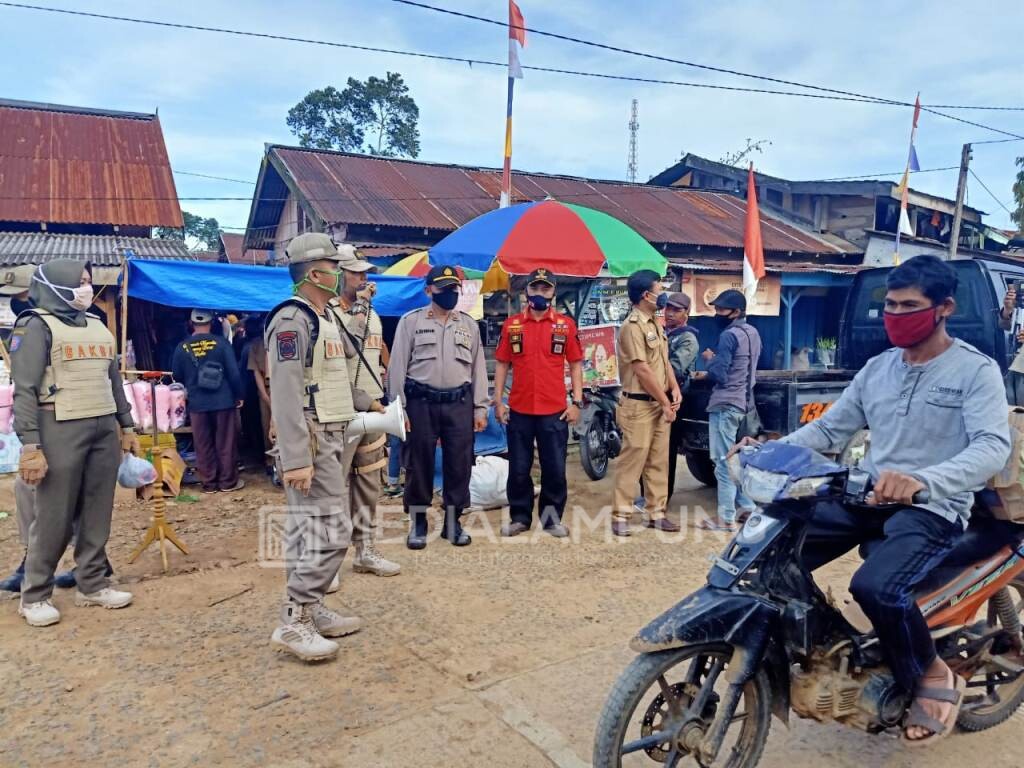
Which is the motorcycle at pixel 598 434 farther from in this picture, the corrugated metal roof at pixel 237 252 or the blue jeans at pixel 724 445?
the corrugated metal roof at pixel 237 252

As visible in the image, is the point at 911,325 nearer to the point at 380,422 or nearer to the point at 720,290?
the point at 380,422

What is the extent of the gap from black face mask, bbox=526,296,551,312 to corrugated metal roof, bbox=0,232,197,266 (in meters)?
6.46

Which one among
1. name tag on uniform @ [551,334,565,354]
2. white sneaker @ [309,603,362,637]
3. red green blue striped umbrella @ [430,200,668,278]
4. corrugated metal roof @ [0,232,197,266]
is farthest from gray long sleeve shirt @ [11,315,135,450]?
corrugated metal roof @ [0,232,197,266]

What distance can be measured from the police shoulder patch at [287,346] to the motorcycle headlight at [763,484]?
2.01 metres

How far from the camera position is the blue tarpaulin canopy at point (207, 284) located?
21.8ft

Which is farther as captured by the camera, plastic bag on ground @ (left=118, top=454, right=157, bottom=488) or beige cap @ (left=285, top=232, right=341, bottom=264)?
plastic bag on ground @ (left=118, top=454, right=157, bottom=488)

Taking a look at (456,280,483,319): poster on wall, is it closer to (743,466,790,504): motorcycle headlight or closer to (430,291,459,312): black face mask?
(430,291,459,312): black face mask

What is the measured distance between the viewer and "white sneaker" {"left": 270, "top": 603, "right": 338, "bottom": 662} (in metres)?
3.37

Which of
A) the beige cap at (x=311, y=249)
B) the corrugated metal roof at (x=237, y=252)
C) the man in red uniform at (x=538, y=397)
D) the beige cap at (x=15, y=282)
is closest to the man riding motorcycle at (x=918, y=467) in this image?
the beige cap at (x=311, y=249)

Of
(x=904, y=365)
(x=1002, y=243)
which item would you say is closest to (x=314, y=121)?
(x=1002, y=243)

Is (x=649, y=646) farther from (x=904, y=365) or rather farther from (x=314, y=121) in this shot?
(x=314, y=121)

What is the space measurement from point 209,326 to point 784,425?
5359mm

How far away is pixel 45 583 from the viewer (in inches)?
153

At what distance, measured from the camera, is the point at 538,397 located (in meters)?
5.34
